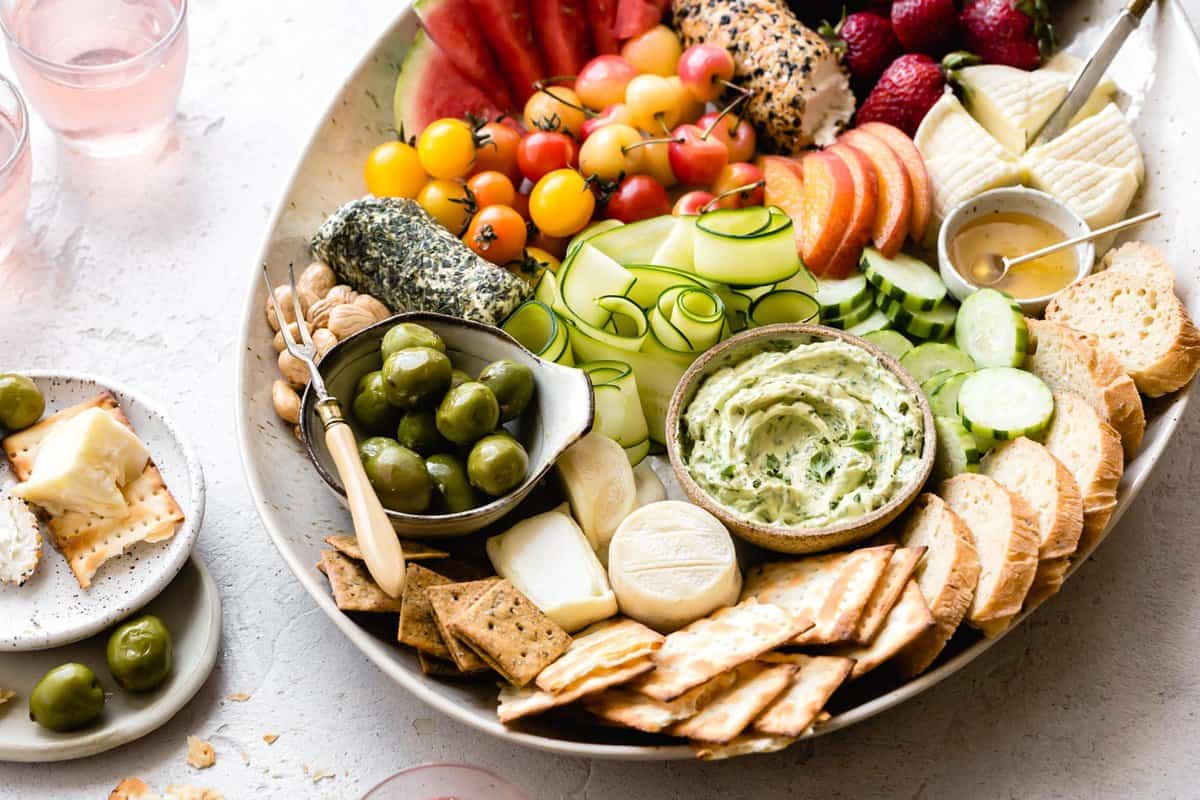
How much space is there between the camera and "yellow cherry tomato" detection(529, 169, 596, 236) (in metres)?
2.73

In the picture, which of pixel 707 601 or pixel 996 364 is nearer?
pixel 707 601

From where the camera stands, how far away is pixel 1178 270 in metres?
2.50

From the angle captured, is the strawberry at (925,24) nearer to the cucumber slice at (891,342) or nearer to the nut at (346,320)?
the cucumber slice at (891,342)

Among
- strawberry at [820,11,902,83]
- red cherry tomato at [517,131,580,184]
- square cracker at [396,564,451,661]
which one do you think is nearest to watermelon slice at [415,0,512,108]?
red cherry tomato at [517,131,580,184]

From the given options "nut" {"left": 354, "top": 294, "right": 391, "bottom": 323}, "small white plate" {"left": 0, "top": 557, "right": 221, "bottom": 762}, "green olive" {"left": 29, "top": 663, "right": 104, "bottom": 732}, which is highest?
"nut" {"left": 354, "top": 294, "right": 391, "bottom": 323}

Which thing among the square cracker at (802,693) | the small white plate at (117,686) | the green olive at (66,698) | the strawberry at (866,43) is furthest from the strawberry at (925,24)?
the green olive at (66,698)

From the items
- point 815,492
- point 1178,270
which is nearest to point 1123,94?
point 1178,270

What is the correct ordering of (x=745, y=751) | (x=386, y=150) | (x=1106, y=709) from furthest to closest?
1. (x=386, y=150)
2. (x=1106, y=709)
3. (x=745, y=751)

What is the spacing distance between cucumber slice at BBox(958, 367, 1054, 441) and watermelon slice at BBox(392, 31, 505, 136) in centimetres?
137

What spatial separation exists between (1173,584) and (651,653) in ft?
3.81

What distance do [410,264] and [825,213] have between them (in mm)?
896

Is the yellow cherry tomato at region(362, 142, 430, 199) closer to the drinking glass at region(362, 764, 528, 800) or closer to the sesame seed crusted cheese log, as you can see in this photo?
the sesame seed crusted cheese log

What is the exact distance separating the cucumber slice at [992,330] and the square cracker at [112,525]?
1.60m

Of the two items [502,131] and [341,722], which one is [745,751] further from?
[502,131]
